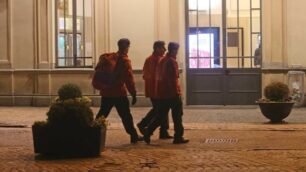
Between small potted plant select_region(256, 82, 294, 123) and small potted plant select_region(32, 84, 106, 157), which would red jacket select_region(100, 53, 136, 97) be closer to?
small potted plant select_region(32, 84, 106, 157)

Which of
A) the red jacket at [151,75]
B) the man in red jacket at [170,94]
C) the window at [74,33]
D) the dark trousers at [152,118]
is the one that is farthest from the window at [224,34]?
the man in red jacket at [170,94]

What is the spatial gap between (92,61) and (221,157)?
429 inches

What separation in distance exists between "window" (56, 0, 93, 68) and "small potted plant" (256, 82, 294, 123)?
23.2 ft

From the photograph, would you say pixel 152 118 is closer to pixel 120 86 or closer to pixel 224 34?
pixel 120 86

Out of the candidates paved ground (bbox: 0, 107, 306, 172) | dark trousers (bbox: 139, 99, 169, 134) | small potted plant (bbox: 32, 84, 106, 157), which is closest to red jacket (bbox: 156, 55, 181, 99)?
dark trousers (bbox: 139, 99, 169, 134)

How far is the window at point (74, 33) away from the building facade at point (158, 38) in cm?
3

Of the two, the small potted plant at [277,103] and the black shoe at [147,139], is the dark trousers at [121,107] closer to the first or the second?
the black shoe at [147,139]

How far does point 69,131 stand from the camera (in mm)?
9797

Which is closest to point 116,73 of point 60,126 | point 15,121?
point 60,126

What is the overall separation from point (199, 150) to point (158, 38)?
9226mm

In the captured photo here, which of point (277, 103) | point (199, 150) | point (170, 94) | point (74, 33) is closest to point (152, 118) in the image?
point (170, 94)

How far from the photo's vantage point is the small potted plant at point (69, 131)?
32.1 feet

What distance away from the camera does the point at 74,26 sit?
20516mm

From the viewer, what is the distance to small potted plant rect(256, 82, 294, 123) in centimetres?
1466
